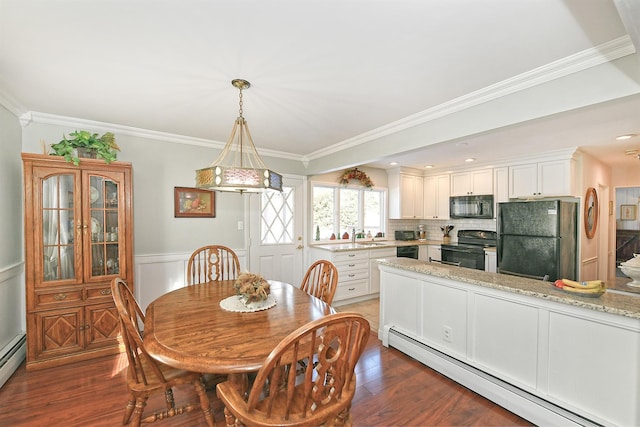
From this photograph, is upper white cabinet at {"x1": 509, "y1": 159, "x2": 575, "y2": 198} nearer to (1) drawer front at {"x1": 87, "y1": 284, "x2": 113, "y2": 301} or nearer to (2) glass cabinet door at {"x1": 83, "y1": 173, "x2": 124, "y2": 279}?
(2) glass cabinet door at {"x1": 83, "y1": 173, "x2": 124, "y2": 279}

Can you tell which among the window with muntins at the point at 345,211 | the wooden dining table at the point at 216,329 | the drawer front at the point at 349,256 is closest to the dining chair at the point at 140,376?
the wooden dining table at the point at 216,329

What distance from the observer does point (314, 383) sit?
1193 millimetres

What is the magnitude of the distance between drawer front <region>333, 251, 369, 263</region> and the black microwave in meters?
1.85

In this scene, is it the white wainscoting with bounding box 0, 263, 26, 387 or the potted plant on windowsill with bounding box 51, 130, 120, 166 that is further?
the potted plant on windowsill with bounding box 51, 130, 120, 166

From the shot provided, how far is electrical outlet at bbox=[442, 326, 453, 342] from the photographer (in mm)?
2367

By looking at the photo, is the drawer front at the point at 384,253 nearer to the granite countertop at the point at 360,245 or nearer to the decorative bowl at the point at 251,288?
the granite countertop at the point at 360,245

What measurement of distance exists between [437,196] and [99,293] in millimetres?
5238

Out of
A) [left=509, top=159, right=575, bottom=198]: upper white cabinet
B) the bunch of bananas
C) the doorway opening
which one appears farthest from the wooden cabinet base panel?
the doorway opening

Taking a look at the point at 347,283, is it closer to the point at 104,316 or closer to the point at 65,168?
the point at 104,316

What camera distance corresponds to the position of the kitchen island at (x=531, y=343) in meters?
1.56

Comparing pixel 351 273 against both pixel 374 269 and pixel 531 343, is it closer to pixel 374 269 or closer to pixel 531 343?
pixel 374 269

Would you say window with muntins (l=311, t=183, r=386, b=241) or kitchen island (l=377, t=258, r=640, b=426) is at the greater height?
window with muntins (l=311, t=183, r=386, b=241)

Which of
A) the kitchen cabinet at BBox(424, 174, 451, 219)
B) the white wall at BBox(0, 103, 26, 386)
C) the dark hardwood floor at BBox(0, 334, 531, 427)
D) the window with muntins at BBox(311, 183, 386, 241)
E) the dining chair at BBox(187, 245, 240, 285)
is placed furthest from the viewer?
the kitchen cabinet at BBox(424, 174, 451, 219)

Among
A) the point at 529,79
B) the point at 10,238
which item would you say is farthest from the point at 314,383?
the point at 10,238
